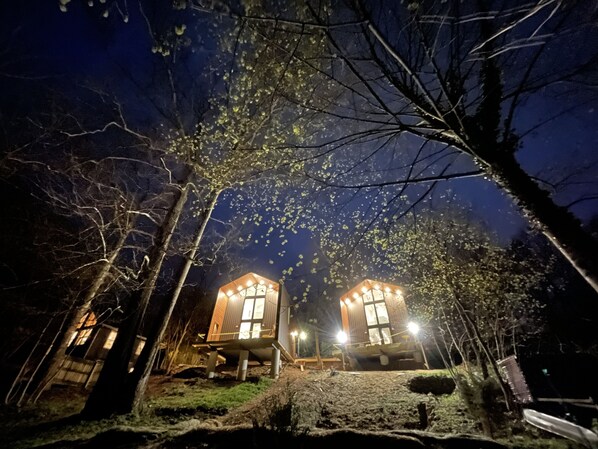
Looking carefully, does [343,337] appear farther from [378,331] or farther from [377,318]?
[377,318]

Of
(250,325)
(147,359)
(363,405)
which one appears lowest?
(363,405)

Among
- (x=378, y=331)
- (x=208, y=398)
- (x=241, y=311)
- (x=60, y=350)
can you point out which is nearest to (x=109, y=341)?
(x=241, y=311)

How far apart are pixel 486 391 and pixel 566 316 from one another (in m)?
21.6

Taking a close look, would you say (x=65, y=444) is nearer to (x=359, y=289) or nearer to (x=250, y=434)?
(x=250, y=434)

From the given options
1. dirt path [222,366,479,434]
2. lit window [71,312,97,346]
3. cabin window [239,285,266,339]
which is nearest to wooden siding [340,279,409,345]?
dirt path [222,366,479,434]

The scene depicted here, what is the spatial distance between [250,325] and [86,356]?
10839mm

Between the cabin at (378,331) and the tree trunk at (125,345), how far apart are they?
14.9 m

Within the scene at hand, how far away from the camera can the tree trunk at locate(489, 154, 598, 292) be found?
312 cm

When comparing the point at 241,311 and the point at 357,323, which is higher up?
the point at 241,311

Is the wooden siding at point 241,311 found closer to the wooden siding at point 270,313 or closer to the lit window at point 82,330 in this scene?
the wooden siding at point 270,313

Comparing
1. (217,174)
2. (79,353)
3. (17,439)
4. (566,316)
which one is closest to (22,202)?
(79,353)

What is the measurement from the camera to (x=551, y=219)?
351 cm

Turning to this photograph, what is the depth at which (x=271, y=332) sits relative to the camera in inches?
649

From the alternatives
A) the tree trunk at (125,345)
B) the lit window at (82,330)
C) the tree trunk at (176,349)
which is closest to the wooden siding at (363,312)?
the tree trunk at (176,349)
